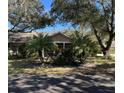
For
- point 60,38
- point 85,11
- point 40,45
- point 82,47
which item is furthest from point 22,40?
point 82,47

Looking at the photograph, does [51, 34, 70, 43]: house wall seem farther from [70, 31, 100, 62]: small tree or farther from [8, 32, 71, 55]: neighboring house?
[70, 31, 100, 62]: small tree

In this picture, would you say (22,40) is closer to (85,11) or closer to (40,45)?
(85,11)

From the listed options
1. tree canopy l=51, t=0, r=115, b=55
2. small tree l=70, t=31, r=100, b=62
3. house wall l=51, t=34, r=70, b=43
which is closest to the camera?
small tree l=70, t=31, r=100, b=62

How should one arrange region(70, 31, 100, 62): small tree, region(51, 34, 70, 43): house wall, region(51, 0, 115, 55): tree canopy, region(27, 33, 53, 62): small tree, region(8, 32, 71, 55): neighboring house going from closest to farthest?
region(27, 33, 53, 62): small tree, region(70, 31, 100, 62): small tree, region(51, 0, 115, 55): tree canopy, region(8, 32, 71, 55): neighboring house, region(51, 34, 70, 43): house wall

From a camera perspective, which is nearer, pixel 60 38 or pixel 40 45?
pixel 40 45

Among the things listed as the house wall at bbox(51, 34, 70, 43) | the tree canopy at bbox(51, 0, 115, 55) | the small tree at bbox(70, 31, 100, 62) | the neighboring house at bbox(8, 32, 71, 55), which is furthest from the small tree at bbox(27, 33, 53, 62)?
the house wall at bbox(51, 34, 70, 43)

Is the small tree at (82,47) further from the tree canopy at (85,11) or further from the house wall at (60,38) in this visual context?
the house wall at (60,38)

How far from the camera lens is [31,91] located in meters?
6.29

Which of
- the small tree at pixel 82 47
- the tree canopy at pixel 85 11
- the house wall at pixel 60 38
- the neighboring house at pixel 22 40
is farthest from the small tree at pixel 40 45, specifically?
the house wall at pixel 60 38

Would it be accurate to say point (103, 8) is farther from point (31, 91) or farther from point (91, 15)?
point (31, 91)

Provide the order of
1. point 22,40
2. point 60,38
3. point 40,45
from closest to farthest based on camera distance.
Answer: point 40,45, point 22,40, point 60,38

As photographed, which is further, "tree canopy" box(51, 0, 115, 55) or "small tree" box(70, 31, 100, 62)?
"tree canopy" box(51, 0, 115, 55)

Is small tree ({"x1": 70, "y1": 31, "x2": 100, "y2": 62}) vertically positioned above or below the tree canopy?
below
